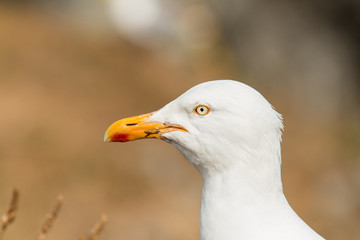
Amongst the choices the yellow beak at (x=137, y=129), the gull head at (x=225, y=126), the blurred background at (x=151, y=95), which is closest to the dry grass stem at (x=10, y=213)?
the yellow beak at (x=137, y=129)

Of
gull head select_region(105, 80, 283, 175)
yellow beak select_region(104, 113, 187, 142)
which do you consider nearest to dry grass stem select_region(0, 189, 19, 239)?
yellow beak select_region(104, 113, 187, 142)

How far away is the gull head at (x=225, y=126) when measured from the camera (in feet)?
7.60

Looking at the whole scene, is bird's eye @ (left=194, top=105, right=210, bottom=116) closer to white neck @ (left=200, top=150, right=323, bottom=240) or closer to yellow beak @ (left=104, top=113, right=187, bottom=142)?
yellow beak @ (left=104, top=113, right=187, bottom=142)

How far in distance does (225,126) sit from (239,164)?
0.16 meters

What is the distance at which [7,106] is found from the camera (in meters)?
9.23

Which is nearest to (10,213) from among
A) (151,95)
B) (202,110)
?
(202,110)

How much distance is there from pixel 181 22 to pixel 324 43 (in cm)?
391

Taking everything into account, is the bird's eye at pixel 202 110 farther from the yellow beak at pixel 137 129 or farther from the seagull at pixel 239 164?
the yellow beak at pixel 137 129

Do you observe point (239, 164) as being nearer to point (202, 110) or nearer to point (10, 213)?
point (202, 110)

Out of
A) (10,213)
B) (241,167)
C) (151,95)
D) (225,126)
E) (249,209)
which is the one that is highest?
(151,95)

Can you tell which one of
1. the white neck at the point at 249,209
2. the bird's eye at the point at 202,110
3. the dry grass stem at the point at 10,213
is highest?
the bird's eye at the point at 202,110

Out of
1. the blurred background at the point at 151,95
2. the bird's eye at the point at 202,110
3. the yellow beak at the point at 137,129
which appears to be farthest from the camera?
the blurred background at the point at 151,95

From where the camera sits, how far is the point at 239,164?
2332mm

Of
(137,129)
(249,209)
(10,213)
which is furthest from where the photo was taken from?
(137,129)
